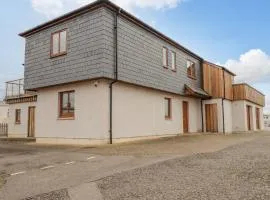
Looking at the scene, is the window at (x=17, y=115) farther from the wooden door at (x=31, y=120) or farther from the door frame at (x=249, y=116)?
the door frame at (x=249, y=116)

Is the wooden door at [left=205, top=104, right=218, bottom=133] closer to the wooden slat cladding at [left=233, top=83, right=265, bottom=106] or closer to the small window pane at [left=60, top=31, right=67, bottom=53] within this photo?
the wooden slat cladding at [left=233, top=83, right=265, bottom=106]

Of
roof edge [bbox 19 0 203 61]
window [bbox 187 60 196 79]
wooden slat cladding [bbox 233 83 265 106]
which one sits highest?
roof edge [bbox 19 0 203 61]

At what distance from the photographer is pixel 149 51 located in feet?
57.2

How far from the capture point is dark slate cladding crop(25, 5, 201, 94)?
1403 cm

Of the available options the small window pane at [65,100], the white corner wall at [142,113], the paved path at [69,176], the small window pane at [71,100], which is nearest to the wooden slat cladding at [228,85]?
the white corner wall at [142,113]

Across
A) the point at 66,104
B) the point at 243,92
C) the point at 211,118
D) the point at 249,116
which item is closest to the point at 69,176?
the point at 66,104

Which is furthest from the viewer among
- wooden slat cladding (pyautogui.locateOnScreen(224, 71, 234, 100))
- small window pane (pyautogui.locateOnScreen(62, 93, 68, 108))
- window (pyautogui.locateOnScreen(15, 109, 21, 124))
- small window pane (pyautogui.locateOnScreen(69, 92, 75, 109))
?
wooden slat cladding (pyautogui.locateOnScreen(224, 71, 234, 100))

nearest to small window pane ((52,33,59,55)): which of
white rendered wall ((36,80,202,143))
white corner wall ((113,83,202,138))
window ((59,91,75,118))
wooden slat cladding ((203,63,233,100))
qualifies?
white rendered wall ((36,80,202,143))

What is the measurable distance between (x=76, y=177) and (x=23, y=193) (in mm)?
1447

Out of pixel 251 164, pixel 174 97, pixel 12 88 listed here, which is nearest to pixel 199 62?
pixel 174 97

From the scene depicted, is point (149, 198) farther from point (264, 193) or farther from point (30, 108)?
point (30, 108)

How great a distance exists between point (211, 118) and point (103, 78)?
12718 mm

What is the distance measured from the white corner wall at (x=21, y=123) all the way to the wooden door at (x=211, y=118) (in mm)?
13856

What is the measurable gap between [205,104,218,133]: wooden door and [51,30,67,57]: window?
44.2 ft
